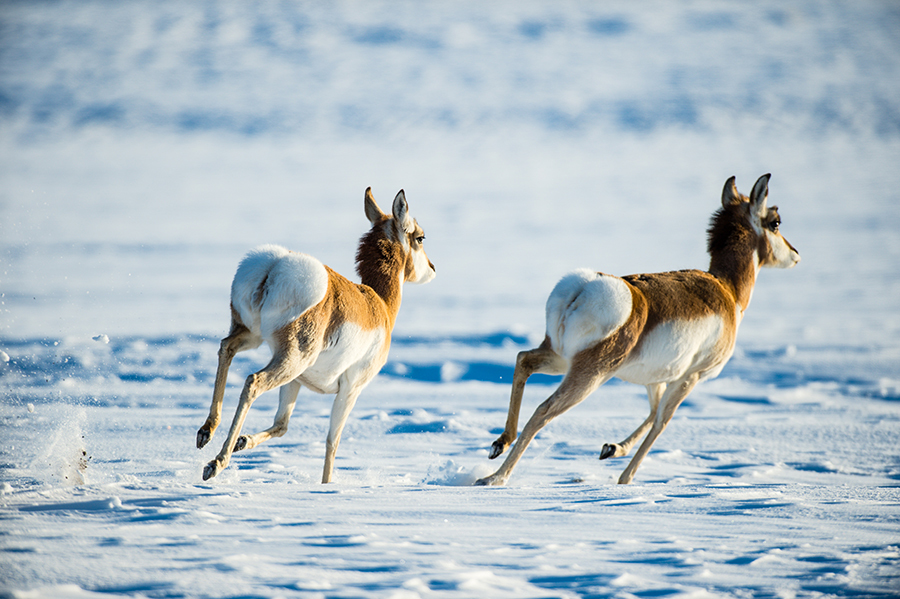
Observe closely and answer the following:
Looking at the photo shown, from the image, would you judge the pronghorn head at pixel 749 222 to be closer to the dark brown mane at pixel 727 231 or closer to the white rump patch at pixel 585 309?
the dark brown mane at pixel 727 231

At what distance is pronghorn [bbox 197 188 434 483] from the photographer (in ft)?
17.4

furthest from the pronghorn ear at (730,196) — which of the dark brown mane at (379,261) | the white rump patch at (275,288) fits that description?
the white rump patch at (275,288)

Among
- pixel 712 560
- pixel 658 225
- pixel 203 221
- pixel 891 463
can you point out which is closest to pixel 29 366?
pixel 712 560

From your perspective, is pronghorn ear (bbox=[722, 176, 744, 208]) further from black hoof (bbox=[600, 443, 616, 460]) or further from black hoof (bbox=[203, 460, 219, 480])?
black hoof (bbox=[203, 460, 219, 480])

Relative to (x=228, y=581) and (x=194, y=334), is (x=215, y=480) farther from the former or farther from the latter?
(x=194, y=334)

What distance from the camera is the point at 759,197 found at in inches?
A: 281

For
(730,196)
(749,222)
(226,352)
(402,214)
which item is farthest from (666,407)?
(226,352)

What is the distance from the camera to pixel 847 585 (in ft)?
11.3

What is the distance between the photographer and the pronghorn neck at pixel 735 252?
23.1 ft

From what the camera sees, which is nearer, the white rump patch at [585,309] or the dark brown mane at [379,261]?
the white rump patch at [585,309]

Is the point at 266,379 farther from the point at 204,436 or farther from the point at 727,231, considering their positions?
the point at 727,231

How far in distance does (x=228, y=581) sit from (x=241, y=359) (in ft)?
32.4

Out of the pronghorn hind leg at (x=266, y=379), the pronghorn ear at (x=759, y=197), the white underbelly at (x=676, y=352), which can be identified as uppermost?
the pronghorn ear at (x=759, y=197)

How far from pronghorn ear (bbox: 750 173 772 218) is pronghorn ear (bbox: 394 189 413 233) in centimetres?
321
